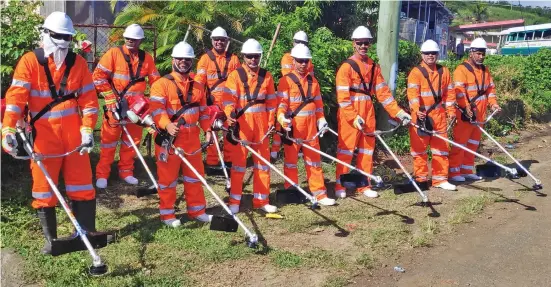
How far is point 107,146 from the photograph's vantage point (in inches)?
293

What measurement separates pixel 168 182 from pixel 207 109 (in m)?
0.98

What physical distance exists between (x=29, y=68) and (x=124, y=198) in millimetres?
2675

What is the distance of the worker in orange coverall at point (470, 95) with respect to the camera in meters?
8.40

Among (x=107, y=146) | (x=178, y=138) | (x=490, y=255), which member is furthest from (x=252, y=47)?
(x=490, y=255)

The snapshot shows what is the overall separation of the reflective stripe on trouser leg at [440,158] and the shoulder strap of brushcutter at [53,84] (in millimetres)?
5319

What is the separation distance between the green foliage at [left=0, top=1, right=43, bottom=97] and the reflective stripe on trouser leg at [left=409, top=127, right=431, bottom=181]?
18.1 feet

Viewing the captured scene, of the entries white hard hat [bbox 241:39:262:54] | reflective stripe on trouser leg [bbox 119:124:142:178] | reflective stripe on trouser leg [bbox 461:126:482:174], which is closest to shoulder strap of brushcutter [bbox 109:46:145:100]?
reflective stripe on trouser leg [bbox 119:124:142:178]

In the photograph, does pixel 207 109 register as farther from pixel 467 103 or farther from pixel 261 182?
pixel 467 103

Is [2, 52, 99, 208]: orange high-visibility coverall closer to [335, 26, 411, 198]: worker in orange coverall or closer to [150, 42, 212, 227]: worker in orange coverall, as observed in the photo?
[150, 42, 212, 227]: worker in orange coverall

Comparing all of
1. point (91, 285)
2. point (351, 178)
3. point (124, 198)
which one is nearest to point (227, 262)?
point (91, 285)

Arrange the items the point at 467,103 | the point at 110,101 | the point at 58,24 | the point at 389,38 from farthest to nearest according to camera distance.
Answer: the point at 389,38 → the point at 467,103 → the point at 110,101 → the point at 58,24

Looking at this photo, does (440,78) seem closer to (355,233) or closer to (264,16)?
(355,233)

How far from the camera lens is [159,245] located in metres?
5.69

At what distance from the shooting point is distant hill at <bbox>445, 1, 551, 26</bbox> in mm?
63750
